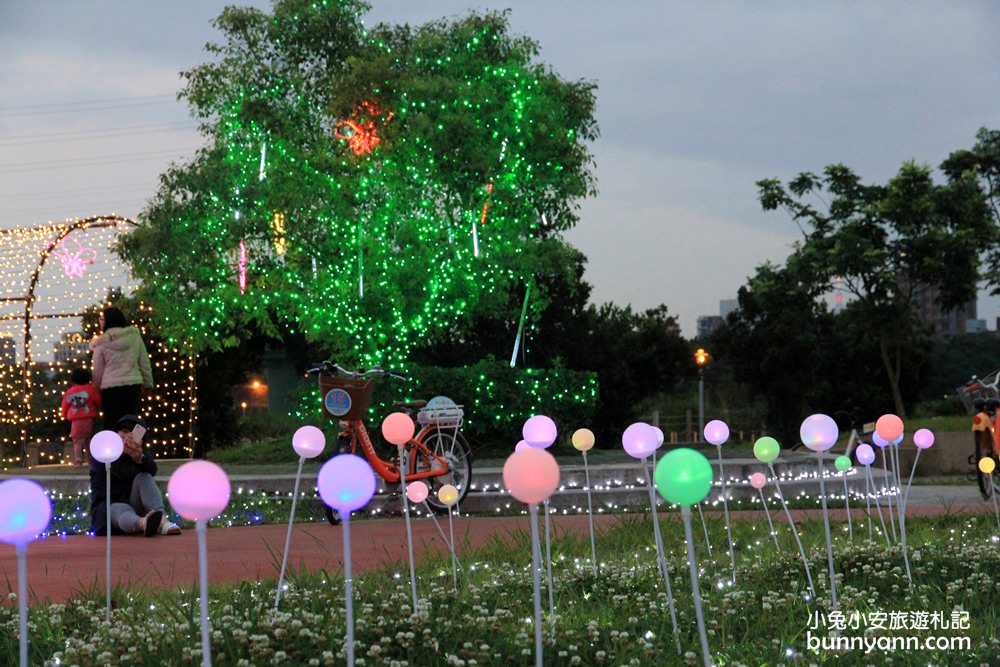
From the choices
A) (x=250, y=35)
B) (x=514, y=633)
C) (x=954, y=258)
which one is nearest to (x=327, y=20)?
(x=250, y=35)

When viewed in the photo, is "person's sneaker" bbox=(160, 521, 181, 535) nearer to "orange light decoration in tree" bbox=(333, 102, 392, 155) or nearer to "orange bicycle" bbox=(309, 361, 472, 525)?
"orange bicycle" bbox=(309, 361, 472, 525)

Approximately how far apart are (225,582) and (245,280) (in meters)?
12.1

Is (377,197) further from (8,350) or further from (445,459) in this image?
(445,459)

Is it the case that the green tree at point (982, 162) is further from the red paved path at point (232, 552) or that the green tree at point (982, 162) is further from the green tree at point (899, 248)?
the red paved path at point (232, 552)

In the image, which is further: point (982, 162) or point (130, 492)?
point (982, 162)

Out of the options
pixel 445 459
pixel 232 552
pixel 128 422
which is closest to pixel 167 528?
pixel 128 422

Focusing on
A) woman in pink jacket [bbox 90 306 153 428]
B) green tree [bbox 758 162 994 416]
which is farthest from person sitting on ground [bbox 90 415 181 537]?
green tree [bbox 758 162 994 416]

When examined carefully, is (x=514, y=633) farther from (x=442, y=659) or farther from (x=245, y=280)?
(x=245, y=280)

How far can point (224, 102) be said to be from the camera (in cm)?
1786

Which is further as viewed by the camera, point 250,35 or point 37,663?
point 250,35

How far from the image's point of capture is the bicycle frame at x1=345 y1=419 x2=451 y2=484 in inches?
362

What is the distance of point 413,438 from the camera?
9.32 m

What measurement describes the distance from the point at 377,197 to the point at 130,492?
9.02 m

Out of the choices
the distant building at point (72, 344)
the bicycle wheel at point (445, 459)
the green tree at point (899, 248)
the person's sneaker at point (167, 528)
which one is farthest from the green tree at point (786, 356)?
the person's sneaker at point (167, 528)
